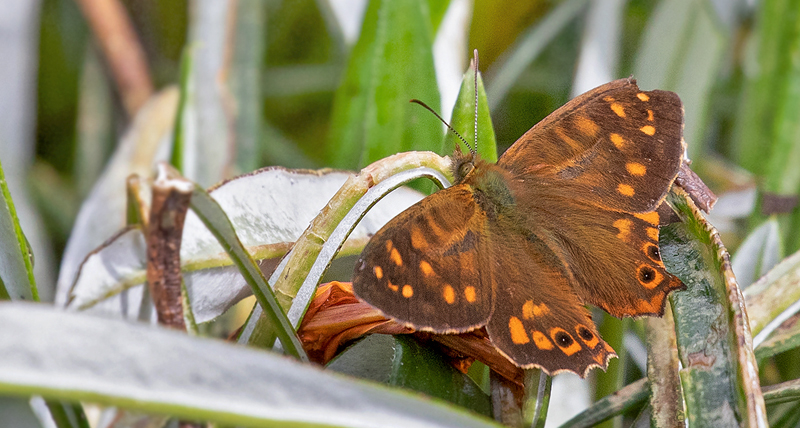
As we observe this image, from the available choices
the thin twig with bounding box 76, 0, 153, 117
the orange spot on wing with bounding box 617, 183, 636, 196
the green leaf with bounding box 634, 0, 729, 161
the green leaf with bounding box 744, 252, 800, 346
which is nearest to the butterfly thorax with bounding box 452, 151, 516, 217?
the orange spot on wing with bounding box 617, 183, 636, 196

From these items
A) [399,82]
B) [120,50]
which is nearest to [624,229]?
[399,82]

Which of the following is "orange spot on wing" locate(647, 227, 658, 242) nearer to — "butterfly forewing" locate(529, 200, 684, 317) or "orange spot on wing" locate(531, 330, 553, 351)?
"butterfly forewing" locate(529, 200, 684, 317)

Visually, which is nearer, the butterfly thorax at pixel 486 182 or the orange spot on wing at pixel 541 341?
the orange spot on wing at pixel 541 341

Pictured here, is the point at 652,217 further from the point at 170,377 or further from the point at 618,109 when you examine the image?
the point at 170,377

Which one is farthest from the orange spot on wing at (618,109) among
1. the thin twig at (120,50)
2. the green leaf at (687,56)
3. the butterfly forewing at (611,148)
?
the thin twig at (120,50)

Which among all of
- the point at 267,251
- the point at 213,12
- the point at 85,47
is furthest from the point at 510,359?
the point at 85,47

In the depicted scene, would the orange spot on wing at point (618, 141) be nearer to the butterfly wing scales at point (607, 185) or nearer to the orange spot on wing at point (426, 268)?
the butterfly wing scales at point (607, 185)
